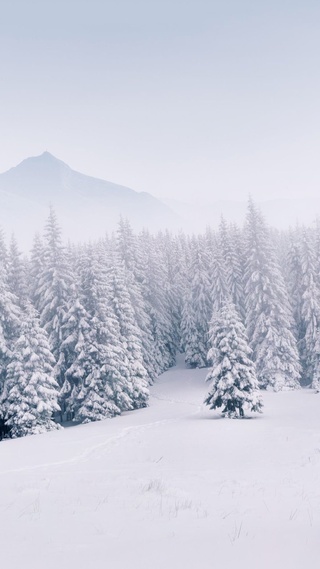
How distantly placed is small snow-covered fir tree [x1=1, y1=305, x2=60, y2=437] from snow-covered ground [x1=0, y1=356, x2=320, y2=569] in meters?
7.32

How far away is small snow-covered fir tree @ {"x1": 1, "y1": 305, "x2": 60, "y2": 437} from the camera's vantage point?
27312mm

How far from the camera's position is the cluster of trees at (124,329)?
27844 mm

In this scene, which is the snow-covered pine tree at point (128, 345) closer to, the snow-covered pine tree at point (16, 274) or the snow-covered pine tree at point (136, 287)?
the snow-covered pine tree at point (136, 287)

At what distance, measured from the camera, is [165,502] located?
7852 millimetres

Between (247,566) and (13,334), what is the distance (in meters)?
30.5

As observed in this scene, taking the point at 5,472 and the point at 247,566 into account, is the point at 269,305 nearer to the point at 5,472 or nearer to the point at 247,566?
the point at 5,472

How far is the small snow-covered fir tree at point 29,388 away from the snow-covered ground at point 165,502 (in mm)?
7322

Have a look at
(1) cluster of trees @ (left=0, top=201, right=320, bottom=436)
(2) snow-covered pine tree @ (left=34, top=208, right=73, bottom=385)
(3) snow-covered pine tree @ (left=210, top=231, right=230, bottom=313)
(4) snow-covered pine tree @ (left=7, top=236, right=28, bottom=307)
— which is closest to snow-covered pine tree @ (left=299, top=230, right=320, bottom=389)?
(1) cluster of trees @ (left=0, top=201, right=320, bottom=436)

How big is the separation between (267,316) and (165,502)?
36.3m

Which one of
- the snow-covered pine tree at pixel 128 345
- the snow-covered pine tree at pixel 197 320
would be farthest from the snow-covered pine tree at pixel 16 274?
the snow-covered pine tree at pixel 197 320

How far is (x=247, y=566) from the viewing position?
14.7 feet

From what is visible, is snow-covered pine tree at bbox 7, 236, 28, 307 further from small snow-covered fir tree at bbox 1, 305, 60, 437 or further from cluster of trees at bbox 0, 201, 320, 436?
small snow-covered fir tree at bbox 1, 305, 60, 437

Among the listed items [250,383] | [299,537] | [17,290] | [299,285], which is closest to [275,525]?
[299,537]

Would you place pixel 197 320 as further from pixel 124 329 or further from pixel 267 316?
pixel 124 329
